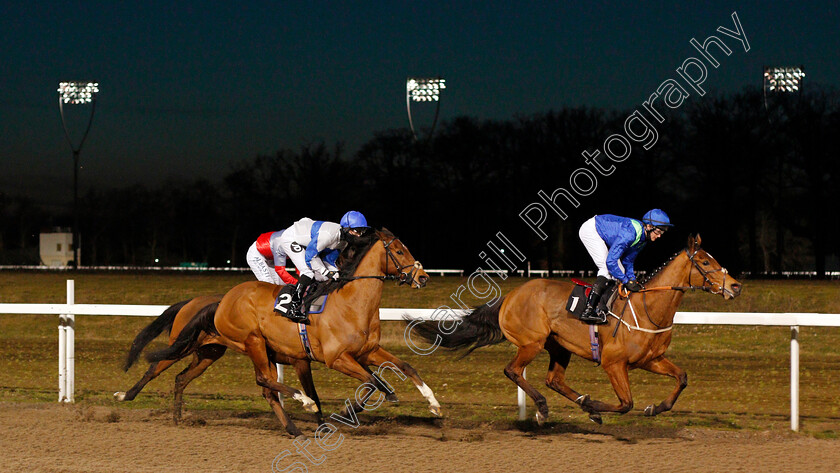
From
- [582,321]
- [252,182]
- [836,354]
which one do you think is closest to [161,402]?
[582,321]

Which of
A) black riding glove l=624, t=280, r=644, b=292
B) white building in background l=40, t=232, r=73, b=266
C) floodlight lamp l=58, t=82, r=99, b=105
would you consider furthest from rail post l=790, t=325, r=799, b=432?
white building in background l=40, t=232, r=73, b=266

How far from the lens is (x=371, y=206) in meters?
39.3

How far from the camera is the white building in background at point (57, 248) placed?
5284 cm

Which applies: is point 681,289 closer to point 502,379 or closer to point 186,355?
point 502,379

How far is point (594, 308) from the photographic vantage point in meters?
6.00

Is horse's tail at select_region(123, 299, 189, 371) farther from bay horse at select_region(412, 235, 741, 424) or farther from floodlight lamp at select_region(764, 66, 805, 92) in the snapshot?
floodlight lamp at select_region(764, 66, 805, 92)

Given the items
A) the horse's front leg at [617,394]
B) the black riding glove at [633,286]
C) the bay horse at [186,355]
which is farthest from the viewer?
the bay horse at [186,355]

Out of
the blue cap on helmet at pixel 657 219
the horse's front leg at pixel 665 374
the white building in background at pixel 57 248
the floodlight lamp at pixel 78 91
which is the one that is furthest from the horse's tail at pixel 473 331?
the white building in background at pixel 57 248

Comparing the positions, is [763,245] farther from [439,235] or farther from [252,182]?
[252,182]

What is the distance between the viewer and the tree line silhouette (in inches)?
1244

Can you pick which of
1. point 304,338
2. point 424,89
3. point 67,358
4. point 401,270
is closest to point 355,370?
point 304,338

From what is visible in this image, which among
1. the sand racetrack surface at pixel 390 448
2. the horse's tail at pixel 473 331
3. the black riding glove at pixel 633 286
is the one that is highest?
the black riding glove at pixel 633 286

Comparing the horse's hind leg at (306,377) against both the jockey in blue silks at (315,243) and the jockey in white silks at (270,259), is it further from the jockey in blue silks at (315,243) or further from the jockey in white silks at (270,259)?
the jockey in white silks at (270,259)

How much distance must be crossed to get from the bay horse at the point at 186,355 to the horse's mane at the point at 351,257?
608 mm
